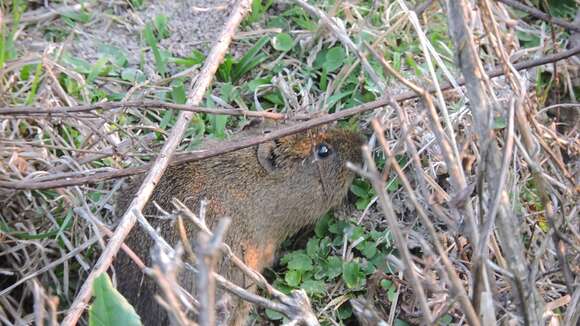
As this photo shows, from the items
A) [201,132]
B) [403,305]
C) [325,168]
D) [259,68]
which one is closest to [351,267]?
[403,305]

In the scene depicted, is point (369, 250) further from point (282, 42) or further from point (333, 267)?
point (282, 42)

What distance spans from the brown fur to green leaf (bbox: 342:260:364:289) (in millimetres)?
415

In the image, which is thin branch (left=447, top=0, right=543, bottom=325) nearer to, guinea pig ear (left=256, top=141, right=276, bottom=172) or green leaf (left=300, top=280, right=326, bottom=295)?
green leaf (left=300, top=280, right=326, bottom=295)

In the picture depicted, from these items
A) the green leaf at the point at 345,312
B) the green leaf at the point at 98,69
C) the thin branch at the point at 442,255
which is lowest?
the green leaf at the point at 345,312

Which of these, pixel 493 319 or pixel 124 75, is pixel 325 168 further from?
pixel 493 319

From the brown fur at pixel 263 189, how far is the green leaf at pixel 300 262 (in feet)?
0.50

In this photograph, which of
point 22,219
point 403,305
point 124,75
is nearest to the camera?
point 403,305

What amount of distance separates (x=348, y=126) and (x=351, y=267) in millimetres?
845

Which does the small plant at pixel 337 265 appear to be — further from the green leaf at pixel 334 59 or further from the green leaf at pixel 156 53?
the green leaf at pixel 156 53

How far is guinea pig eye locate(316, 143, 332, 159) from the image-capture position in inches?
175

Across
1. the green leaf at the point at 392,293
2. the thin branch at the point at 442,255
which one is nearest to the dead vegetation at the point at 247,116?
the green leaf at the point at 392,293

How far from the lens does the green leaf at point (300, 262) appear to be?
4.22 meters

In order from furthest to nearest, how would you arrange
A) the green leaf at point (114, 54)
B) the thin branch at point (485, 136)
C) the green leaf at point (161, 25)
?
the green leaf at point (161, 25) → the green leaf at point (114, 54) → the thin branch at point (485, 136)

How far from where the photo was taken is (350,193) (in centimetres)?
451
